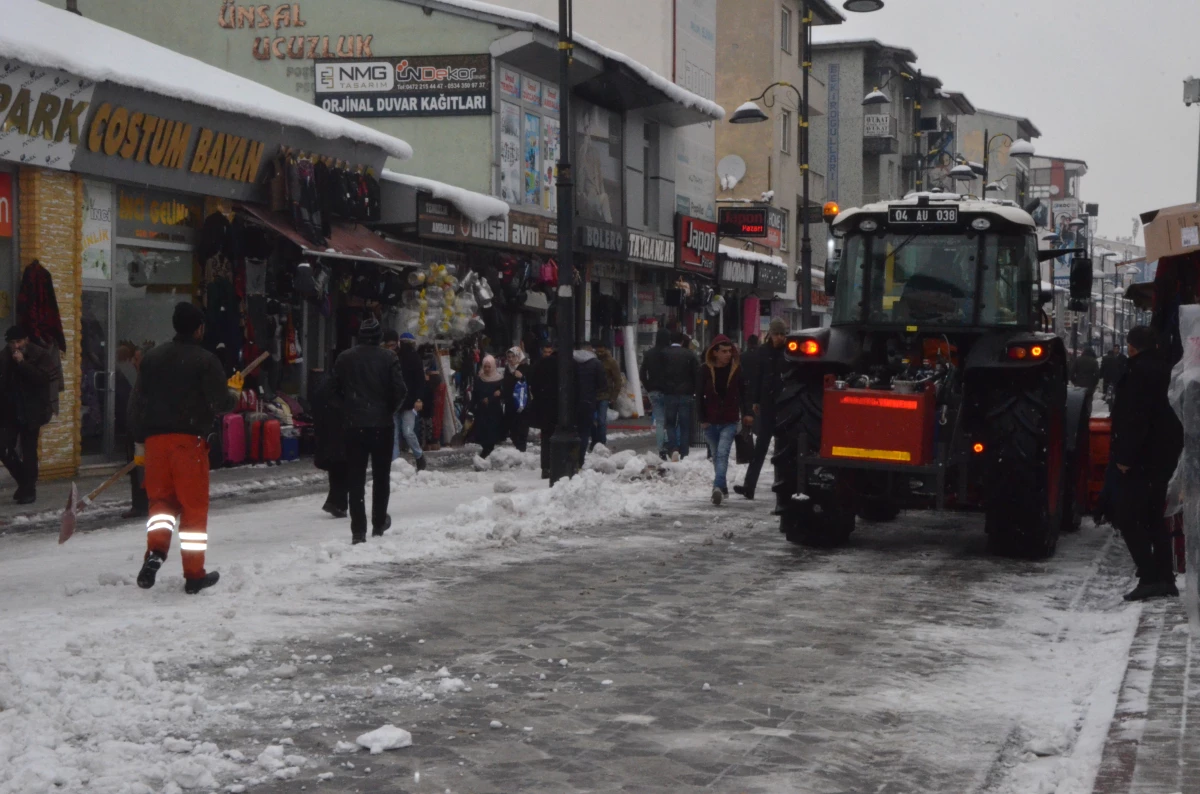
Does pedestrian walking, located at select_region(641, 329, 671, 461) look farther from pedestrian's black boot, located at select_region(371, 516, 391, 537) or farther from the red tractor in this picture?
pedestrian's black boot, located at select_region(371, 516, 391, 537)

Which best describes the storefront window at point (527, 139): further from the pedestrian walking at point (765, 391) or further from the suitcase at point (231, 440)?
the pedestrian walking at point (765, 391)

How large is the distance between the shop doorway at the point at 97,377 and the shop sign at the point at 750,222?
22.9 m

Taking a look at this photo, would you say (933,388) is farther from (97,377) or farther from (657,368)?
(97,377)


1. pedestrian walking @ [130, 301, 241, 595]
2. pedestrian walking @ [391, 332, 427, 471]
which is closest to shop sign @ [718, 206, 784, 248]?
pedestrian walking @ [391, 332, 427, 471]

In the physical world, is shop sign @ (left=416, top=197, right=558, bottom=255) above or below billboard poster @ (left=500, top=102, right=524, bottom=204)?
below

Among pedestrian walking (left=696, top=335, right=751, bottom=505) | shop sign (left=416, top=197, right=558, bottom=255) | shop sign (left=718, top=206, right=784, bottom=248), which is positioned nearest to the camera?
pedestrian walking (left=696, top=335, right=751, bottom=505)

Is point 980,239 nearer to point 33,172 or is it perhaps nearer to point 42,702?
point 42,702

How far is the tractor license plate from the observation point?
1221 centimetres

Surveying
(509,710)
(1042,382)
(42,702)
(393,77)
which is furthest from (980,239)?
(393,77)

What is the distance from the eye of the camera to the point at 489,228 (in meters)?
25.6

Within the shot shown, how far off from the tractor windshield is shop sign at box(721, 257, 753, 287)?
26.3 m

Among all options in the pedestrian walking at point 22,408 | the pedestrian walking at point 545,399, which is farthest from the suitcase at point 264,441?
the pedestrian walking at point 22,408

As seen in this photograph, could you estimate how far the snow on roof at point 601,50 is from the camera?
1047 inches

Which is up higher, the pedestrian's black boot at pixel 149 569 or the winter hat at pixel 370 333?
the winter hat at pixel 370 333
